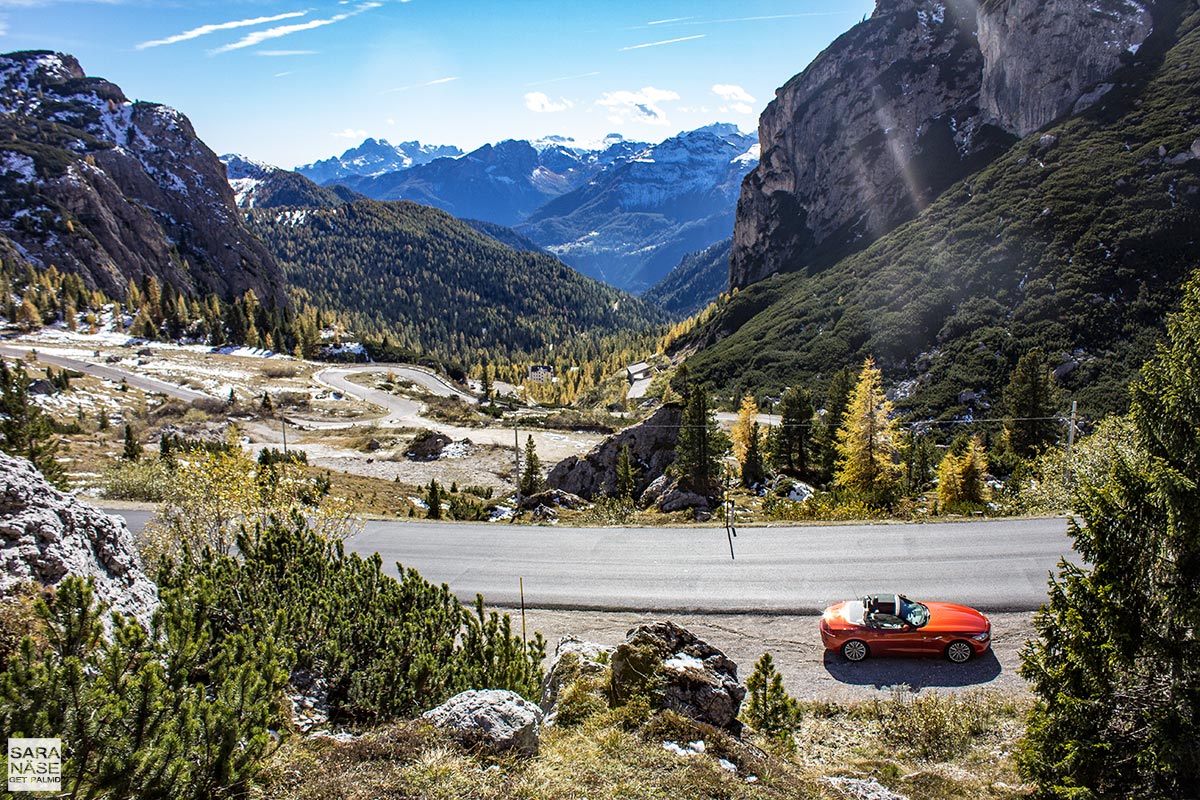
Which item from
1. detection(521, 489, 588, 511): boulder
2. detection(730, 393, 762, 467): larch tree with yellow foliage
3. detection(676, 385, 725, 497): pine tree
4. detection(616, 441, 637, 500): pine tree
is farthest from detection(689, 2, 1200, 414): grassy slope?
detection(521, 489, 588, 511): boulder

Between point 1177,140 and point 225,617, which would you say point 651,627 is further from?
point 1177,140

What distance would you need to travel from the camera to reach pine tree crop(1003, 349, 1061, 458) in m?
43.8

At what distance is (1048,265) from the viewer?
93500 millimetres

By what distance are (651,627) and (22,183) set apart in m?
193

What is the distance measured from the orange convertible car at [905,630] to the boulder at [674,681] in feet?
14.5

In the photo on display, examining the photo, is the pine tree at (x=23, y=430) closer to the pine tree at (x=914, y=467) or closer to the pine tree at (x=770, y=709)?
the pine tree at (x=770, y=709)

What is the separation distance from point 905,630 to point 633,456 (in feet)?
73.4

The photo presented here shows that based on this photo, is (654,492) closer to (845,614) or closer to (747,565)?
(747,565)

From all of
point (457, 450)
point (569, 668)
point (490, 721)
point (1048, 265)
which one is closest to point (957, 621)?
point (569, 668)

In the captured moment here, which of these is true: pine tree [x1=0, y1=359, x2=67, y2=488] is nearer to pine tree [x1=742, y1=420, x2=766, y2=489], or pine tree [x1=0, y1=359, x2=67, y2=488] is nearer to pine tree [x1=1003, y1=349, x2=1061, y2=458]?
pine tree [x1=742, y1=420, x2=766, y2=489]

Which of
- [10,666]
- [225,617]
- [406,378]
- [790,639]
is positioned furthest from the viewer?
[406,378]

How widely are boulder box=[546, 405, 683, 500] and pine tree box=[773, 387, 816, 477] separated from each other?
1069cm

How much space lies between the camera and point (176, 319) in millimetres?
111438

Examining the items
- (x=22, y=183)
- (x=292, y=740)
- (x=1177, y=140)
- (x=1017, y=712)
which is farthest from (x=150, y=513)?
(x=22, y=183)
